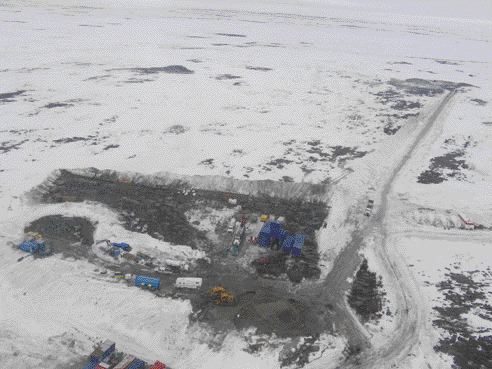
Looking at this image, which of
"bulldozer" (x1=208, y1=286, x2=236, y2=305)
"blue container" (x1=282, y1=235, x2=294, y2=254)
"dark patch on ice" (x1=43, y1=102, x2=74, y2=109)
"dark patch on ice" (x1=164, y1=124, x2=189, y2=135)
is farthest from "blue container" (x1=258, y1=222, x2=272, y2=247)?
"dark patch on ice" (x1=43, y1=102, x2=74, y2=109)

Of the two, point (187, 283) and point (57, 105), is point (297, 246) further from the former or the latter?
point (57, 105)

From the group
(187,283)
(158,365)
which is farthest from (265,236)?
(158,365)

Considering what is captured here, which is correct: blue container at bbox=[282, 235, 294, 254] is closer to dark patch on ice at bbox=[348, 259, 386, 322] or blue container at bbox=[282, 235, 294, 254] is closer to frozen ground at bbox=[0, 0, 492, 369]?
frozen ground at bbox=[0, 0, 492, 369]

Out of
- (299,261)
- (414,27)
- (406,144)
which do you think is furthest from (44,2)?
(299,261)

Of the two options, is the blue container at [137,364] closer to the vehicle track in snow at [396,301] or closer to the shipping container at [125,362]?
the shipping container at [125,362]

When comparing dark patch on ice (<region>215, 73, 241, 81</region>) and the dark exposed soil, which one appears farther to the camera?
dark patch on ice (<region>215, 73, 241, 81</region>)
